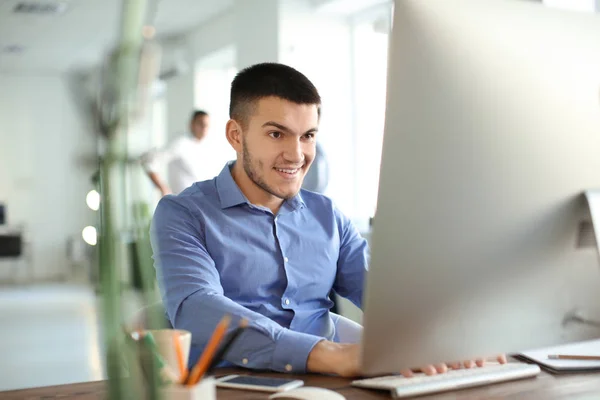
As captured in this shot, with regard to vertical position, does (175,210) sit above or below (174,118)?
below

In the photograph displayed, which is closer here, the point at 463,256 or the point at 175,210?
the point at 463,256

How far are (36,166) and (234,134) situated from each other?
→ 480 inches

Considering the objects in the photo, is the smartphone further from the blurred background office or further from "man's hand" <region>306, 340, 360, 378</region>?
the blurred background office

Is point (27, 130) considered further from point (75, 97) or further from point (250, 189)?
point (75, 97)

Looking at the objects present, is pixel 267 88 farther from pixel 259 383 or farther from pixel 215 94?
pixel 215 94

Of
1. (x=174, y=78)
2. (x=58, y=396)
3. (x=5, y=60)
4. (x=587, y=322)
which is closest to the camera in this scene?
(x=587, y=322)

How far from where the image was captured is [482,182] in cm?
82

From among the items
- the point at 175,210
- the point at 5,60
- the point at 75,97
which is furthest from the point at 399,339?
the point at 5,60

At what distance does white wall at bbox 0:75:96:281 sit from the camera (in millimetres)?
12734

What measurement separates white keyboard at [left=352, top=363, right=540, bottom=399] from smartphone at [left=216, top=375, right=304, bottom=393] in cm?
9

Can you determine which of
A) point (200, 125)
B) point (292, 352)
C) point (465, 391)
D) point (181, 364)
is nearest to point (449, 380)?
point (465, 391)

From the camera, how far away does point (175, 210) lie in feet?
5.37

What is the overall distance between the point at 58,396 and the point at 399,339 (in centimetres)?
55

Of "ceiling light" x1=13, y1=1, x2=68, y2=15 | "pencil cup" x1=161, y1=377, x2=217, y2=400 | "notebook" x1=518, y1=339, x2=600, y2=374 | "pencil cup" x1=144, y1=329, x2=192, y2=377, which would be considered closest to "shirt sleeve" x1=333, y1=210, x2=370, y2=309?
"notebook" x1=518, y1=339, x2=600, y2=374
